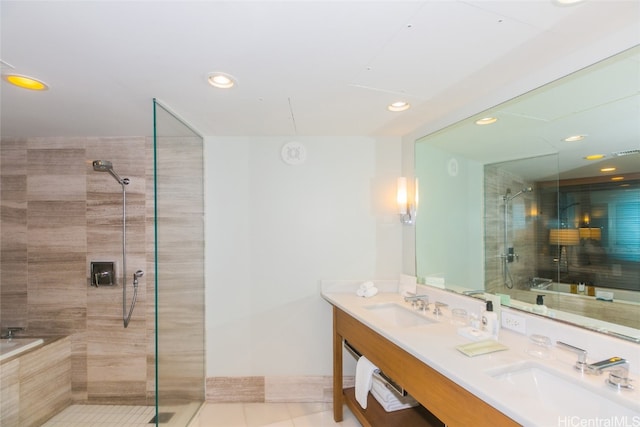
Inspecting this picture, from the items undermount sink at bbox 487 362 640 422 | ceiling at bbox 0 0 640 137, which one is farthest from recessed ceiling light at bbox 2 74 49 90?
undermount sink at bbox 487 362 640 422

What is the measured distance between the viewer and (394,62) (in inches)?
55.7

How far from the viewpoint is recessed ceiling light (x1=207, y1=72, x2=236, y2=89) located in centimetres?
152

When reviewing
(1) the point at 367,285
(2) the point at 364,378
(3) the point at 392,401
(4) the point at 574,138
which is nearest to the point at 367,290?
(1) the point at 367,285

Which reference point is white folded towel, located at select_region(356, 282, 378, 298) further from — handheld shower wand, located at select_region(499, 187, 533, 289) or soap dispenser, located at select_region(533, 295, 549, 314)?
soap dispenser, located at select_region(533, 295, 549, 314)

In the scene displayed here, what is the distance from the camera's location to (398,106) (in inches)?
77.2

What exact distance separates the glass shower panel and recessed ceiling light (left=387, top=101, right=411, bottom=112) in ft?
4.73

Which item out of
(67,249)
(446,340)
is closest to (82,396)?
(67,249)

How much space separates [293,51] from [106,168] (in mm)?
1984

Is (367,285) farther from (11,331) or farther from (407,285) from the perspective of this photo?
(11,331)

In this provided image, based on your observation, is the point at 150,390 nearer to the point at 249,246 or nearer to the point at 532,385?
the point at 249,246

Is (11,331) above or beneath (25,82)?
beneath

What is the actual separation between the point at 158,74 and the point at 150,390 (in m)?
2.52

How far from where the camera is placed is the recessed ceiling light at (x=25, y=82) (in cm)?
153

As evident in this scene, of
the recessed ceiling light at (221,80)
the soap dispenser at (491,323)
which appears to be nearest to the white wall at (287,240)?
the recessed ceiling light at (221,80)
